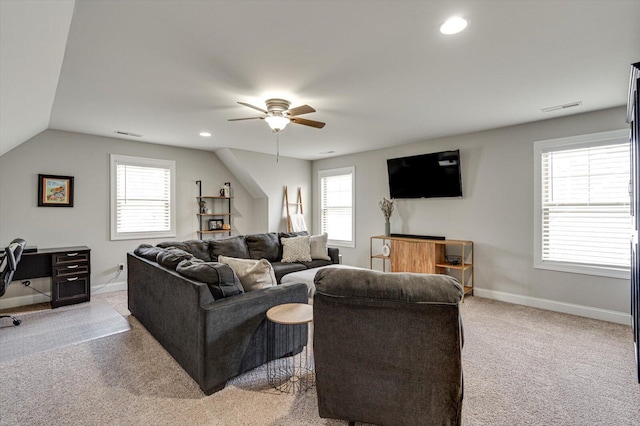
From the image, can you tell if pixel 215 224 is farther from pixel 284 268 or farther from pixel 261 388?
pixel 261 388

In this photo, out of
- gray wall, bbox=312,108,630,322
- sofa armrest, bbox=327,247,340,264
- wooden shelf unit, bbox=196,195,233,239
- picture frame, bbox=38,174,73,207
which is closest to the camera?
gray wall, bbox=312,108,630,322

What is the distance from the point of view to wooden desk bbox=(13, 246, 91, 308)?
13.4ft

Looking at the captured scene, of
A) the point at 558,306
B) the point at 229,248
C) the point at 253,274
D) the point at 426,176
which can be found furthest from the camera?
the point at 426,176

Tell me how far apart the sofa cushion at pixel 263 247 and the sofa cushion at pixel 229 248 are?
3.8 inches

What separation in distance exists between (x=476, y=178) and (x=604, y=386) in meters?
3.00

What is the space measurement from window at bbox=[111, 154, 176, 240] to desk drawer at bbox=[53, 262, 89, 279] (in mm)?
709

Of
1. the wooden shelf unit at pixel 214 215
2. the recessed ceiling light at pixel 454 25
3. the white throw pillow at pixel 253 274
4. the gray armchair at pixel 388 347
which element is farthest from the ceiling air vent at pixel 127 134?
the recessed ceiling light at pixel 454 25

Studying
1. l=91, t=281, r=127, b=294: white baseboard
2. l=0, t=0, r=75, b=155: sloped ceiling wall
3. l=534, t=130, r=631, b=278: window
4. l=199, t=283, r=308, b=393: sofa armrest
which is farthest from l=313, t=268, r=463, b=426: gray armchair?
l=91, t=281, r=127, b=294: white baseboard

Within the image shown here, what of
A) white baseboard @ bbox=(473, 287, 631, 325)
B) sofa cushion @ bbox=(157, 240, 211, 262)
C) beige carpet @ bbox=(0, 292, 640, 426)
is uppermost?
sofa cushion @ bbox=(157, 240, 211, 262)

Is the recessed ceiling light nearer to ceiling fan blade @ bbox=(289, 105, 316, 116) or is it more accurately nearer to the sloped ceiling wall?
ceiling fan blade @ bbox=(289, 105, 316, 116)

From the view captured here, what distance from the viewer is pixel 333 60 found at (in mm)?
2451

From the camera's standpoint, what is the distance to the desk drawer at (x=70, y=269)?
4152mm

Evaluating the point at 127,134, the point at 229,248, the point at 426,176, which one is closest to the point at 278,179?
Result: the point at 229,248

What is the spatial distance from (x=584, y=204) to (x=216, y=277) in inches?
169
